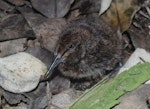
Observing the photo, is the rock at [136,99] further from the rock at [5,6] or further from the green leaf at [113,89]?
the rock at [5,6]

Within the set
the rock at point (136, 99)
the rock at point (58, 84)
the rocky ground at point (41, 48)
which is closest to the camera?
the rock at point (136, 99)

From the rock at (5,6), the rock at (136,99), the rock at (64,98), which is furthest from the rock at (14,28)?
the rock at (136,99)

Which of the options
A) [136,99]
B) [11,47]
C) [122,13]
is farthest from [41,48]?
[136,99]

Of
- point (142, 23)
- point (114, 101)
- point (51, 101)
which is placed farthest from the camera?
point (142, 23)

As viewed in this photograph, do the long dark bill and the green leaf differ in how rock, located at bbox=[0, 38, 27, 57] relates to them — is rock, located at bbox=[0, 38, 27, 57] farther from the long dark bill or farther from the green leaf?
the green leaf

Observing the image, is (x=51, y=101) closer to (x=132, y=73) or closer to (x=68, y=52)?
(x=68, y=52)

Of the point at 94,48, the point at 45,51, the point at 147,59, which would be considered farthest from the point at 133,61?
the point at 45,51

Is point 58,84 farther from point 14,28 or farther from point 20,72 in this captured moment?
point 14,28
